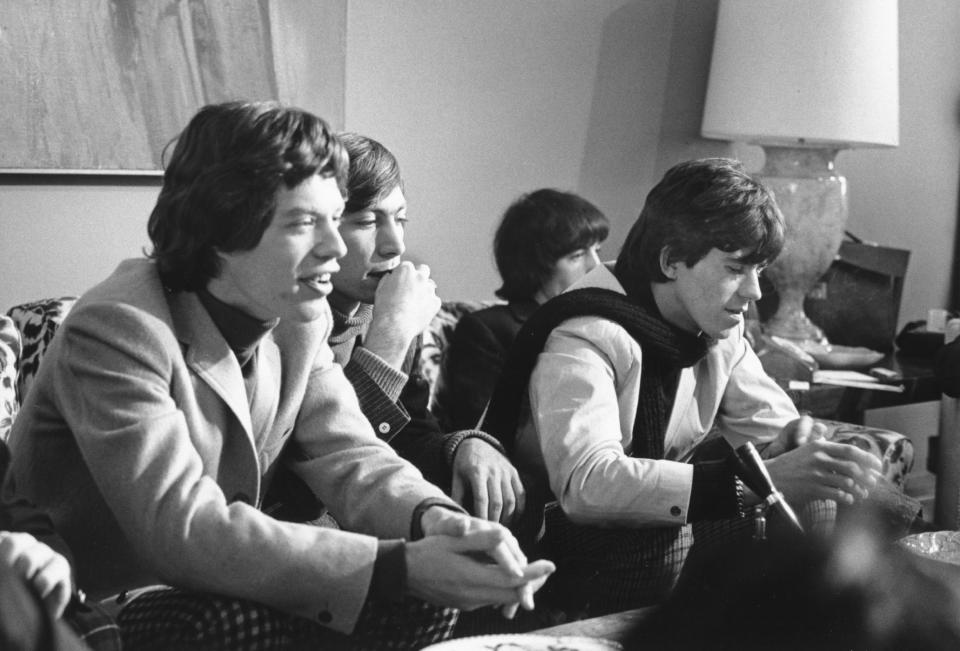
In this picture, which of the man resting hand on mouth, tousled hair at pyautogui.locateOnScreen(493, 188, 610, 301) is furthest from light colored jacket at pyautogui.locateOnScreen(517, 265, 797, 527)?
tousled hair at pyautogui.locateOnScreen(493, 188, 610, 301)

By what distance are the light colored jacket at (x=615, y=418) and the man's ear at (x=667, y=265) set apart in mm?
85

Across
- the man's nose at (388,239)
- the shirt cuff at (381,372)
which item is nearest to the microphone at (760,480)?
the shirt cuff at (381,372)

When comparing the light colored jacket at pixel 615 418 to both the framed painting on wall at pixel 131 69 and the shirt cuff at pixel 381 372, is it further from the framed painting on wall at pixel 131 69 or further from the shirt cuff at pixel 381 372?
the framed painting on wall at pixel 131 69

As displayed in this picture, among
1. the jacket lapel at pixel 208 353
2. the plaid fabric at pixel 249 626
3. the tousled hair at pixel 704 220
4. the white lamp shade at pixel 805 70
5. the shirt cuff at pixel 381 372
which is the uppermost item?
the white lamp shade at pixel 805 70

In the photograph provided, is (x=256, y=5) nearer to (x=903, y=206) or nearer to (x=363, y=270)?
(x=363, y=270)

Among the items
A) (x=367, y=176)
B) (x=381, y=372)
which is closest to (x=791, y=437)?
(x=381, y=372)

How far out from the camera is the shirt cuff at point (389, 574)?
1340mm

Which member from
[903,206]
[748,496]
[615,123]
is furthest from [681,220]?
[903,206]

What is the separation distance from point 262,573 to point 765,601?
2.03 feet

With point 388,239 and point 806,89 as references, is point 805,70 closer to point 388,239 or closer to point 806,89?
point 806,89

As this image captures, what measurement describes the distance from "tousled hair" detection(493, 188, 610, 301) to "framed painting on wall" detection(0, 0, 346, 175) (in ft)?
1.81

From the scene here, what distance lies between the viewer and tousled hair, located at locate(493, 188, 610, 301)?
262 cm

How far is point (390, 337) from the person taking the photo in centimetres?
196

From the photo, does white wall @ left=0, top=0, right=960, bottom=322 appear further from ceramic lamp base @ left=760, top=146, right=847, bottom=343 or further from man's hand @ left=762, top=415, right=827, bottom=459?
man's hand @ left=762, top=415, right=827, bottom=459
